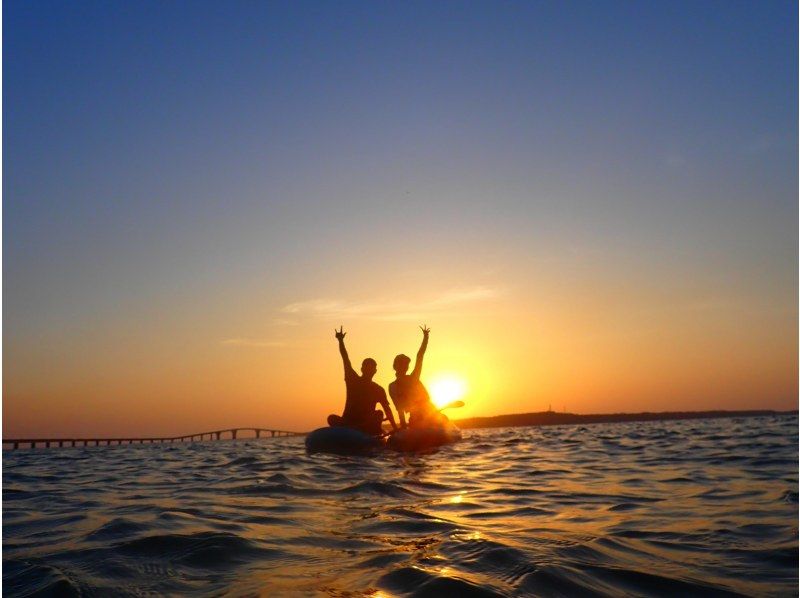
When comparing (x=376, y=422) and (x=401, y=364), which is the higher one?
(x=401, y=364)

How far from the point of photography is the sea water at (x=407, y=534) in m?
4.38

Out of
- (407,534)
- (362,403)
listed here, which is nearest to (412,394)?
(362,403)

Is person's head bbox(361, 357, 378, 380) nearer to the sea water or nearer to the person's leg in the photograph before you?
the person's leg

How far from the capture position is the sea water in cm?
438

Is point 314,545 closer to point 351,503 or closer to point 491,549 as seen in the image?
point 491,549

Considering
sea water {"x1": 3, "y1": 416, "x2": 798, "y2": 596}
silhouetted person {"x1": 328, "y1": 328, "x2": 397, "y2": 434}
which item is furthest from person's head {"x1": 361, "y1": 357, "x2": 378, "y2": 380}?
sea water {"x1": 3, "y1": 416, "x2": 798, "y2": 596}

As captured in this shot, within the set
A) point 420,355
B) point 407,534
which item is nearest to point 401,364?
point 420,355

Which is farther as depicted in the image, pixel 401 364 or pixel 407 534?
pixel 401 364

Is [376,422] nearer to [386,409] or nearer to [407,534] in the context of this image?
[386,409]

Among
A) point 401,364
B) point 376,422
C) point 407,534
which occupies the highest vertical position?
point 401,364

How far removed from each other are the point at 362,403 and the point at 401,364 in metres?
1.58

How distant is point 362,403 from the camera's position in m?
17.9

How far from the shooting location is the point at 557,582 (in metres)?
4.36

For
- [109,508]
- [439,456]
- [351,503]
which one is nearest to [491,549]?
[351,503]
